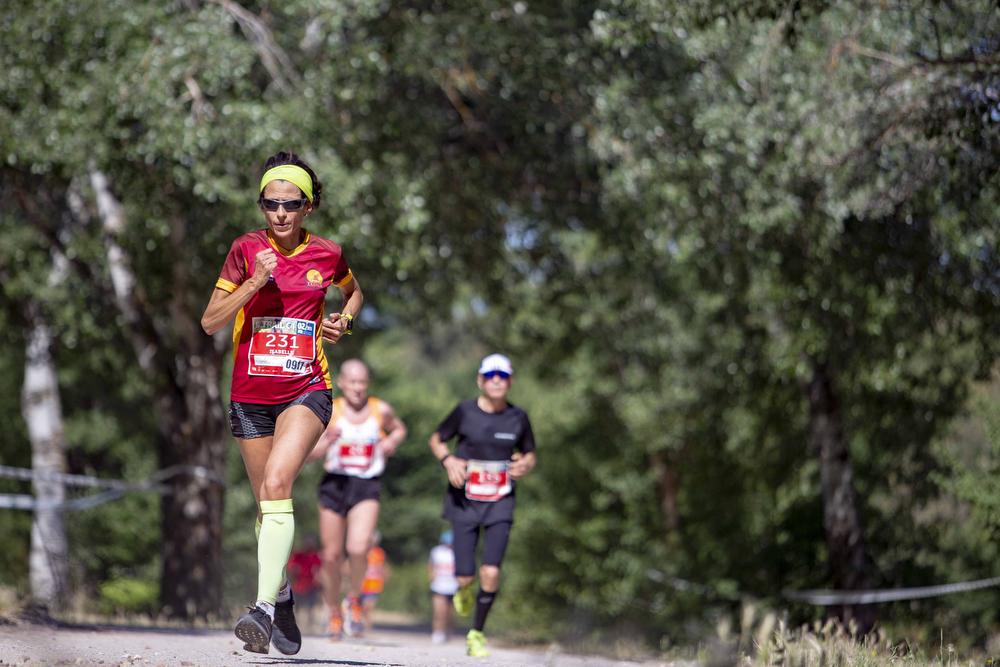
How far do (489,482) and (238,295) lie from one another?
3.57 metres

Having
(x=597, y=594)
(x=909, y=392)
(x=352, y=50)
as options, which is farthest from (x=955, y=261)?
(x=597, y=594)

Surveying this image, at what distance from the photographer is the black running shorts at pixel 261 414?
6.29 metres

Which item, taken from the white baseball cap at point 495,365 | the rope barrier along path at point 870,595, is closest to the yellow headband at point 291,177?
the white baseball cap at point 495,365

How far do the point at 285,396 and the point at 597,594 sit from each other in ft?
78.7

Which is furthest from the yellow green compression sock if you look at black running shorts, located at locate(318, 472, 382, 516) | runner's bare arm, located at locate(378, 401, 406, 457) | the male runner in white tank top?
runner's bare arm, located at locate(378, 401, 406, 457)

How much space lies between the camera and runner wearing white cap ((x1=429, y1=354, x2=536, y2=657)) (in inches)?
361

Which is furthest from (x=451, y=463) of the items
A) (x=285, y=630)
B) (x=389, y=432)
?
(x=285, y=630)

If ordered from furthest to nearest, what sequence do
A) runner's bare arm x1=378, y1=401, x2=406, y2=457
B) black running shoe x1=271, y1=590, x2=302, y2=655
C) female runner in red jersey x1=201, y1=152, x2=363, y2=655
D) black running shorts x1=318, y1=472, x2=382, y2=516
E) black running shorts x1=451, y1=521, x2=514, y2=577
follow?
runner's bare arm x1=378, y1=401, x2=406, y2=457
black running shorts x1=318, y1=472, x2=382, y2=516
black running shorts x1=451, y1=521, x2=514, y2=577
black running shoe x1=271, y1=590, x2=302, y2=655
female runner in red jersey x1=201, y1=152, x2=363, y2=655

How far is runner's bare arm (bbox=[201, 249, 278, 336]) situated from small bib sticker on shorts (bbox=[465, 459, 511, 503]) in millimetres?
3344

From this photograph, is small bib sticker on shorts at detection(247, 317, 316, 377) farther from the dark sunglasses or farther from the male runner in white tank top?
the male runner in white tank top

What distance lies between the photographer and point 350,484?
404 inches

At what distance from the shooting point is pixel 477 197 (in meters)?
15.5

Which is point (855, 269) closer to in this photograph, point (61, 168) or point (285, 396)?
point (61, 168)

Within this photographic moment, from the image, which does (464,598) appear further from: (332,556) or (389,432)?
(389,432)
